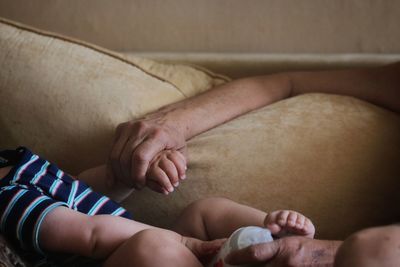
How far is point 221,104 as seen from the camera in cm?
126

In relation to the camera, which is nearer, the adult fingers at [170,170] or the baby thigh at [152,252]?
the baby thigh at [152,252]

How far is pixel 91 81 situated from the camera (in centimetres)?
127

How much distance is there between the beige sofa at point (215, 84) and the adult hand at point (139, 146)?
7 cm

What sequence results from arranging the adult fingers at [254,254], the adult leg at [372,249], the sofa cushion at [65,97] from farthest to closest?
1. the sofa cushion at [65,97]
2. the adult fingers at [254,254]
3. the adult leg at [372,249]

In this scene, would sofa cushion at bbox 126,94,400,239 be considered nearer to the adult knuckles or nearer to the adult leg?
the adult knuckles

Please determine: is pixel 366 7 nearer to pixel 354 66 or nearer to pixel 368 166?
pixel 354 66

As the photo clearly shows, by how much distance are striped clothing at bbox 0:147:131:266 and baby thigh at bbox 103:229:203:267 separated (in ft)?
0.48

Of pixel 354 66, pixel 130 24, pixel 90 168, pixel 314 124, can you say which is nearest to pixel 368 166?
pixel 314 124

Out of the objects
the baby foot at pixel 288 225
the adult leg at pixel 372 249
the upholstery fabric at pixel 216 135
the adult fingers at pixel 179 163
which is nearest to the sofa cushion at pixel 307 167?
the upholstery fabric at pixel 216 135

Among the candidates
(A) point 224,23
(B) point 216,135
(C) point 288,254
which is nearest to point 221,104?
(B) point 216,135

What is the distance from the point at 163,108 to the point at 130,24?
1.65 ft

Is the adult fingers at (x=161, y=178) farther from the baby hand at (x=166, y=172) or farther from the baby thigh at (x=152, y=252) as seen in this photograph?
the baby thigh at (x=152, y=252)

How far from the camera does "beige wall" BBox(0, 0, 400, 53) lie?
1.54 metres

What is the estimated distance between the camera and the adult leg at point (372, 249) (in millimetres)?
611
